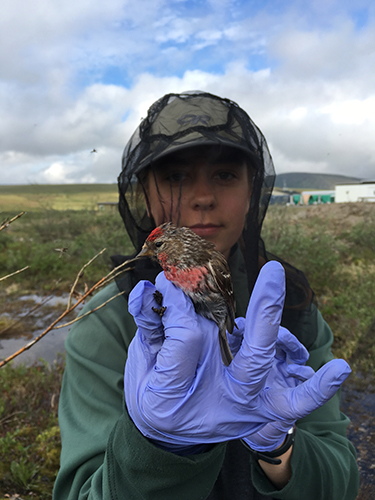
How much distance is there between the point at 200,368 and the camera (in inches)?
55.9

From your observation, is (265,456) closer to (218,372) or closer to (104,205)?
(218,372)

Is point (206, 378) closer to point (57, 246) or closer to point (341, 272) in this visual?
point (341, 272)

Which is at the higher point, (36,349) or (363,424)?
(363,424)

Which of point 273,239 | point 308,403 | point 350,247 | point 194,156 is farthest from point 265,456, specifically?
point 350,247

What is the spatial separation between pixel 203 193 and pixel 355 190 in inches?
2159

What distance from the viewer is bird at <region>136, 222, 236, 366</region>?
4.67 feet

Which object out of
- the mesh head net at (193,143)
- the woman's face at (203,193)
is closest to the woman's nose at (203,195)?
the woman's face at (203,193)

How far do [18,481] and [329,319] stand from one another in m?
6.43

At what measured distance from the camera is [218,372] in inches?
57.2

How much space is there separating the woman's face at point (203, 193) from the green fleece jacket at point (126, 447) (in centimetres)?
70

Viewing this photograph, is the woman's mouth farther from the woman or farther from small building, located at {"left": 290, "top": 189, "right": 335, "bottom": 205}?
small building, located at {"left": 290, "top": 189, "right": 335, "bottom": 205}

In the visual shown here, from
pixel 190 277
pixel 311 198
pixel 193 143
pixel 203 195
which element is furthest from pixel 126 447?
pixel 311 198

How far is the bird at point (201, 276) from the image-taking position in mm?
1425

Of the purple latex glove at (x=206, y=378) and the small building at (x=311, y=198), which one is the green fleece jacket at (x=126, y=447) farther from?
the small building at (x=311, y=198)
